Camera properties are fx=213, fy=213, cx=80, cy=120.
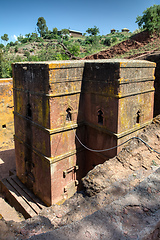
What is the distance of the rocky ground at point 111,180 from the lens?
5.54 m

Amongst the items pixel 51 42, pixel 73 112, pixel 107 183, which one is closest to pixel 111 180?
pixel 107 183

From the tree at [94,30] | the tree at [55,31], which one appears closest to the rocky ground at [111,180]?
the tree at [94,30]

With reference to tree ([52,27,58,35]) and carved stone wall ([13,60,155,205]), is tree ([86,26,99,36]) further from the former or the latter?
carved stone wall ([13,60,155,205])

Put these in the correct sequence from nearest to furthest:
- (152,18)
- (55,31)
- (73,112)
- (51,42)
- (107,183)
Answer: (107,183), (73,112), (152,18), (51,42), (55,31)

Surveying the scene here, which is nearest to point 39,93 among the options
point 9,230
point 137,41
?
point 9,230

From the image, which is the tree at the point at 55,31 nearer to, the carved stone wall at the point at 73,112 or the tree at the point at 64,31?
the tree at the point at 64,31

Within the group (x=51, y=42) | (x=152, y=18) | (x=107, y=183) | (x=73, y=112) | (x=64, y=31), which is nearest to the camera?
(x=107, y=183)

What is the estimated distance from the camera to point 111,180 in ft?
22.7

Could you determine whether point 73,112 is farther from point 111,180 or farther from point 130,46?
point 130,46

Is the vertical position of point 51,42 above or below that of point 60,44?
above

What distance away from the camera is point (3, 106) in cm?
1554

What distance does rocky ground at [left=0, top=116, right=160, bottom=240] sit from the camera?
18.2ft

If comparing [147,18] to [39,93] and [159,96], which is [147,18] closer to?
[159,96]

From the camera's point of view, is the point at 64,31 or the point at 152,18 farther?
the point at 64,31
